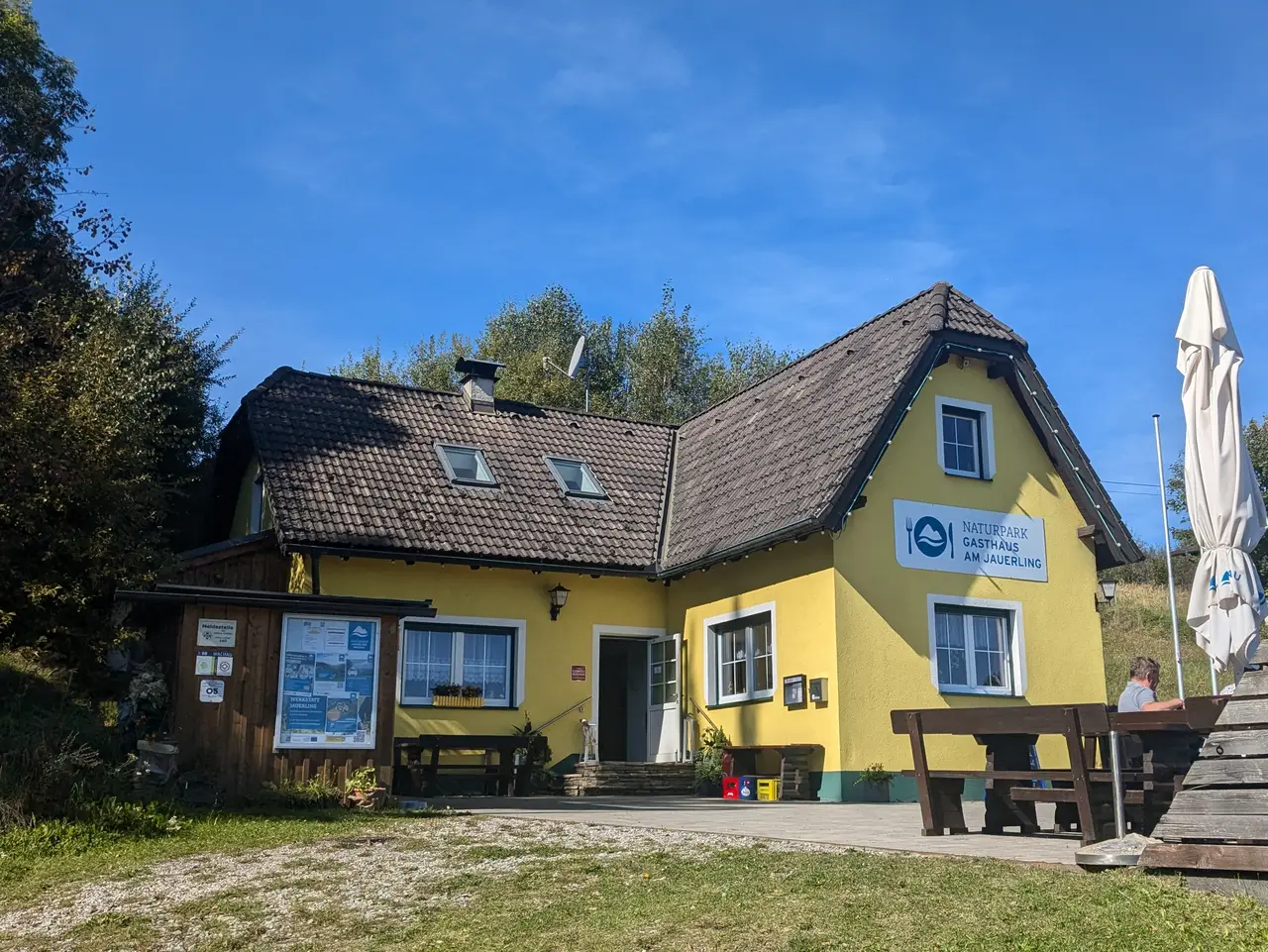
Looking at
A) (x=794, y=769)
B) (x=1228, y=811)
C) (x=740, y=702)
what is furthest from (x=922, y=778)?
(x=740, y=702)

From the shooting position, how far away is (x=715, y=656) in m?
18.6

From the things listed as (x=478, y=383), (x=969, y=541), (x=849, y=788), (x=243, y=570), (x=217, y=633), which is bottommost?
(x=849, y=788)

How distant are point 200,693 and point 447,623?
627 centimetres

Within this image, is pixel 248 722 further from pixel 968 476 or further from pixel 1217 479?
pixel 968 476

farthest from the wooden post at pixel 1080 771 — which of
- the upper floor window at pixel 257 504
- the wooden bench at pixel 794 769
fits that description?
the upper floor window at pixel 257 504

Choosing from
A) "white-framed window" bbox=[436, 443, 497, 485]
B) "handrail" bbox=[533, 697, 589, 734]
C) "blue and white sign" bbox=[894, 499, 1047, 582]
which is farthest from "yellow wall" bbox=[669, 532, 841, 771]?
"white-framed window" bbox=[436, 443, 497, 485]

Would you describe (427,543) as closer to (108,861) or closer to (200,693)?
(200,693)

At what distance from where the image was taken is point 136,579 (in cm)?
1497

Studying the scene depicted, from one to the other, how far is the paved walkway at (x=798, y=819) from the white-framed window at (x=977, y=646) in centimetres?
260

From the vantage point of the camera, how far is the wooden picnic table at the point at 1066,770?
27.6 feet

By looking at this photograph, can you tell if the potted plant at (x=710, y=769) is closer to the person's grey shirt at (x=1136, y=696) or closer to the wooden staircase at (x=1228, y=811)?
the person's grey shirt at (x=1136, y=696)

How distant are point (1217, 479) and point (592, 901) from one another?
5712mm

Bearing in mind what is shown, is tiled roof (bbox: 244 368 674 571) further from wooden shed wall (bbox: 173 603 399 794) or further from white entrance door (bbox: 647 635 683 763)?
wooden shed wall (bbox: 173 603 399 794)

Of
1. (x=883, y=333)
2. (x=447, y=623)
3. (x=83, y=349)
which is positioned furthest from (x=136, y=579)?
(x=883, y=333)
